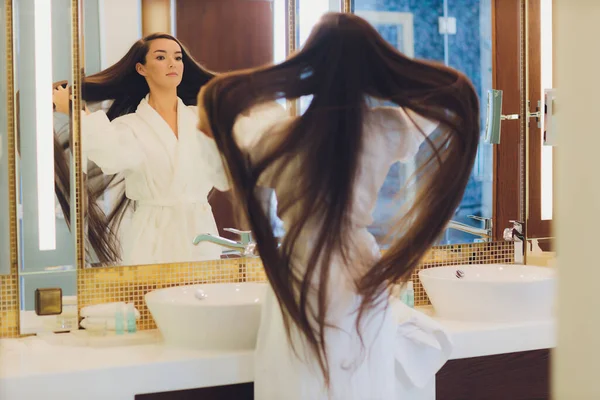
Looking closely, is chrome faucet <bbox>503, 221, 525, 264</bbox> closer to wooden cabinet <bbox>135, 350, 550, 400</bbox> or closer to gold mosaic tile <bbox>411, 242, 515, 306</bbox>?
gold mosaic tile <bbox>411, 242, 515, 306</bbox>

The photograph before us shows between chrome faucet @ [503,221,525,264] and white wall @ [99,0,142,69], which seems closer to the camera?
white wall @ [99,0,142,69]

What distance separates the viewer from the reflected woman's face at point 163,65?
224cm

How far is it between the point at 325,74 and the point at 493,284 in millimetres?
864

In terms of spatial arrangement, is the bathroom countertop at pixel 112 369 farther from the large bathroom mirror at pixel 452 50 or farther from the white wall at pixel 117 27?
the white wall at pixel 117 27

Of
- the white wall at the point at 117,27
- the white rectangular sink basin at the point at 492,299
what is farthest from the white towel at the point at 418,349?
the white wall at the point at 117,27

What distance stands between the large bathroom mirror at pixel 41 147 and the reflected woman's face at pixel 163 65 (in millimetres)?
245

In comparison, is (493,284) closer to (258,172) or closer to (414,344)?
(414,344)

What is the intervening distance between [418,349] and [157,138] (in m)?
1.06

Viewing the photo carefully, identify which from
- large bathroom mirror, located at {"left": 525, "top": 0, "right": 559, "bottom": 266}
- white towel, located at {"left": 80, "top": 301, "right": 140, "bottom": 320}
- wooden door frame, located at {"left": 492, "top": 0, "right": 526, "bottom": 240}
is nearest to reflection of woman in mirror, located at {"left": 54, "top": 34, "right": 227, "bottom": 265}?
white towel, located at {"left": 80, "top": 301, "right": 140, "bottom": 320}

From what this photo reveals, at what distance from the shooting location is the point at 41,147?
2.14 m

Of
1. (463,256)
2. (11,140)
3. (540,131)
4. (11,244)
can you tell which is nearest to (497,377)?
(463,256)

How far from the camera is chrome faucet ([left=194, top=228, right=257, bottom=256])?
2.30 meters

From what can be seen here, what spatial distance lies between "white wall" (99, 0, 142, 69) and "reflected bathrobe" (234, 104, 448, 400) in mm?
552

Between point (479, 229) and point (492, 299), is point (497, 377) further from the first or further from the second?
point (479, 229)
